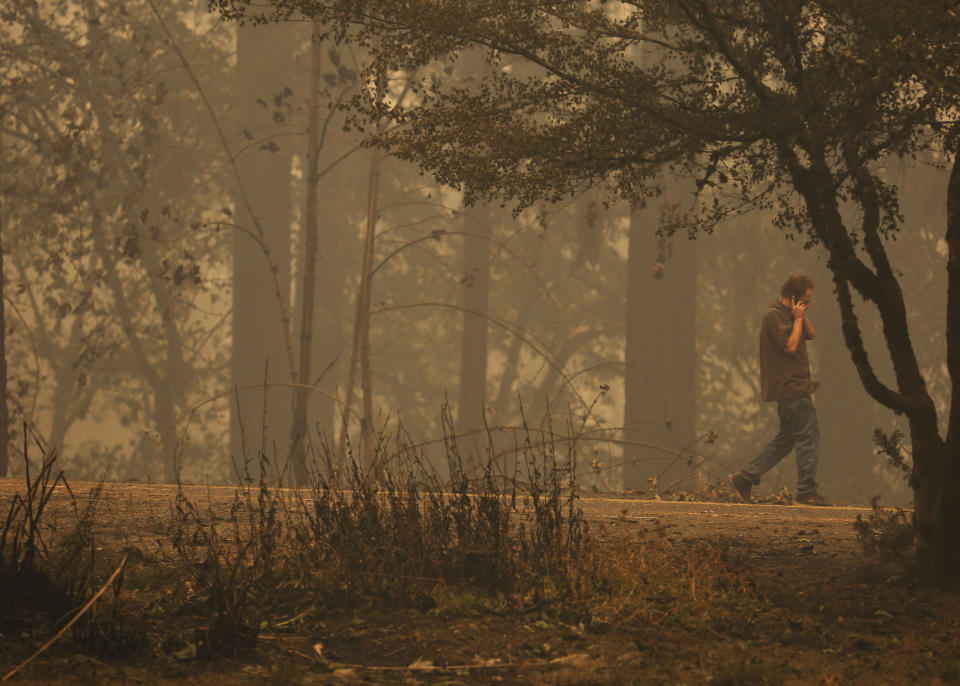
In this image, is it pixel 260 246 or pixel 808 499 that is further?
pixel 260 246

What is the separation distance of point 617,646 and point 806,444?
586 cm

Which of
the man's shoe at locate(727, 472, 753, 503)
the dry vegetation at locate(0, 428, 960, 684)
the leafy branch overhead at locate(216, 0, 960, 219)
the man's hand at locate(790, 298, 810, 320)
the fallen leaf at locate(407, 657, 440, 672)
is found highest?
the leafy branch overhead at locate(216, 0, 960, 219)

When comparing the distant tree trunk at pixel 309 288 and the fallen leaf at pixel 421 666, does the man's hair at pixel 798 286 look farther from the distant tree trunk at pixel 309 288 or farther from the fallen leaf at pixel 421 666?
the fallen leaf at pixel 421 666

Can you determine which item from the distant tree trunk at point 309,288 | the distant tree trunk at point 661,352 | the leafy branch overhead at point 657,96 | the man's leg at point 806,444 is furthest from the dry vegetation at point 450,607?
the distant tree trunk at point 661,352

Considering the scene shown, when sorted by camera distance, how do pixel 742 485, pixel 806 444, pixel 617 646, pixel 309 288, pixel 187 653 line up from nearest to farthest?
pixel 187 653
pixel 617 646
pixel 806 444
pixel 742 485
pixel 309 288

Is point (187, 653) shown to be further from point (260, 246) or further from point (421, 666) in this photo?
point (260, 246)

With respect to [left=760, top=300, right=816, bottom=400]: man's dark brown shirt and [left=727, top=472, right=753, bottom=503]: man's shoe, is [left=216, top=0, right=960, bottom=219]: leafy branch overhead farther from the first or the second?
[left=727, top=472, right=753, bottom=503]: man's shoe

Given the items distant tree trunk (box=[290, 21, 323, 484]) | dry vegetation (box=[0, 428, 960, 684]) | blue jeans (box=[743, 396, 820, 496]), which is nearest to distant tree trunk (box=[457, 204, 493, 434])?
distant tree trunk (box=[290, 21, 323, 484])

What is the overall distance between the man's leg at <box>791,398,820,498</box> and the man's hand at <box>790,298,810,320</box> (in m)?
0.82

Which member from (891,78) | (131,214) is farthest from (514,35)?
(131,214)

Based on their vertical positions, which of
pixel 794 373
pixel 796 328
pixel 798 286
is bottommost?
pixel 794 373

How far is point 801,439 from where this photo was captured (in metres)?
10.4

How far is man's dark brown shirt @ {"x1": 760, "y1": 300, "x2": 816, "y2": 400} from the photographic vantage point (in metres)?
10.3

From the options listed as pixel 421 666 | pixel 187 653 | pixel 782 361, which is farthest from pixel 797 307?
pixel 187 653
